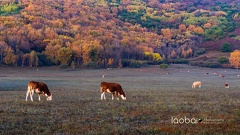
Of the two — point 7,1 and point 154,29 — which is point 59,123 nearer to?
point 154,29

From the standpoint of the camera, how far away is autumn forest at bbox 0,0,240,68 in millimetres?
95250

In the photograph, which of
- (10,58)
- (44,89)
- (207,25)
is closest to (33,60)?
(10,58)

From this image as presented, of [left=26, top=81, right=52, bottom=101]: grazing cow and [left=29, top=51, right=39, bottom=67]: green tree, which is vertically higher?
[left=29, top=51, right=39, bottom=67]: green tree

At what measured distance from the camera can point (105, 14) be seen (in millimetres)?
184500

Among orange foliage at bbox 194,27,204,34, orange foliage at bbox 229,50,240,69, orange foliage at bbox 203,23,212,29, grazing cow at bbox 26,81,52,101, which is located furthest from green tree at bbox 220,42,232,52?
grazing cow at bbox 26,81,52,101

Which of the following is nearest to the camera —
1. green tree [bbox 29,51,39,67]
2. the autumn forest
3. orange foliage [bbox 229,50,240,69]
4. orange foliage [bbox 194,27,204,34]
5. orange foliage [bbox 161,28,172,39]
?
green tree [bbox 29,51,39,67]

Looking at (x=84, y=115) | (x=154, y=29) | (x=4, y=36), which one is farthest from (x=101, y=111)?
(x=154, y=29)

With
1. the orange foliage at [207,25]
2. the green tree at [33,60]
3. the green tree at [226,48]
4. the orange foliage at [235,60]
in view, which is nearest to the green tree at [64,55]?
the green tree at [33,60]

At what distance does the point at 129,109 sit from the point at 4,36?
89782mm

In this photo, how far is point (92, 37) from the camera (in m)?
126

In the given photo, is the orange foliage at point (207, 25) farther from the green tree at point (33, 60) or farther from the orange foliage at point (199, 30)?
the green tree at point (33, 60)

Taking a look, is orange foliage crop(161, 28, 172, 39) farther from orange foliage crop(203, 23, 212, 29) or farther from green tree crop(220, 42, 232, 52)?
green tree crop(220, 42, 232, 52)

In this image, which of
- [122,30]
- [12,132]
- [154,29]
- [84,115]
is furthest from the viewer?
[154,29]

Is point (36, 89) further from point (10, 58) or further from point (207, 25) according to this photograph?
point (207, 25)
